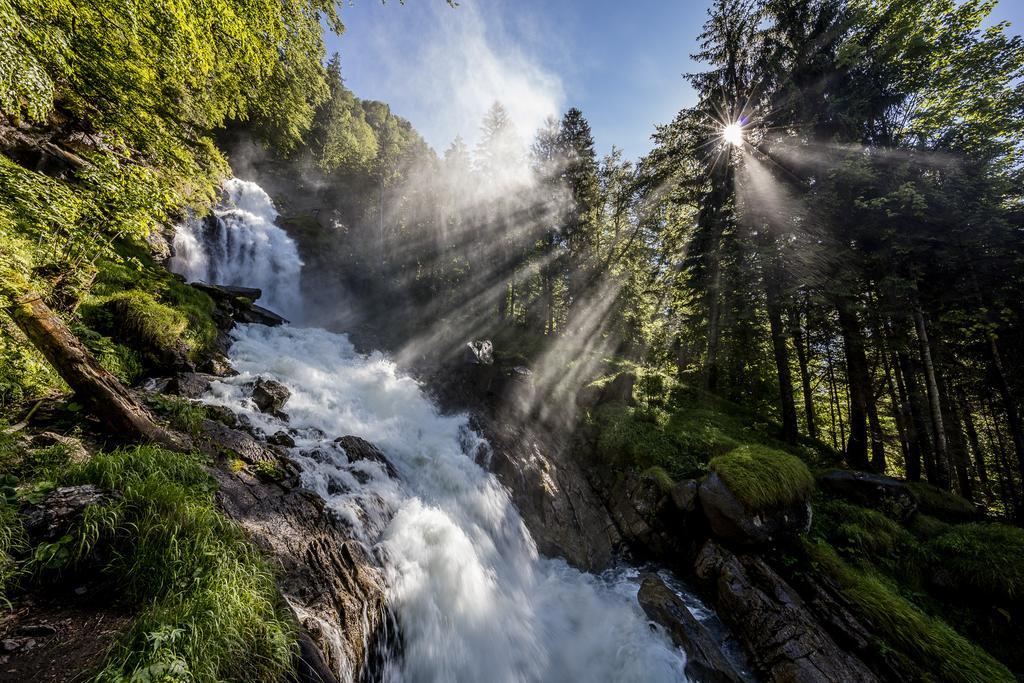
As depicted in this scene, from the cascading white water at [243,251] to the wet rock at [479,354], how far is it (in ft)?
47.8

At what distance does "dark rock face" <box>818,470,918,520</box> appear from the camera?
307 inches

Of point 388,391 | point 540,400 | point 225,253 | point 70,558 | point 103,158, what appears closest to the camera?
point 70,558

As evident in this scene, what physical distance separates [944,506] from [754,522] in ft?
17.4

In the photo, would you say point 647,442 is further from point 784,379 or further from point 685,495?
point 784,379

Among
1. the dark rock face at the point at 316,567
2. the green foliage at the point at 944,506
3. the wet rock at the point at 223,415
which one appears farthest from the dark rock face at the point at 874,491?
the wet rock at the point at 223,415

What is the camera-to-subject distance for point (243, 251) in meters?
22.9

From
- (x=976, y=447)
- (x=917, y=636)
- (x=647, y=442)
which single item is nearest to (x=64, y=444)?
(x=917, y=636)

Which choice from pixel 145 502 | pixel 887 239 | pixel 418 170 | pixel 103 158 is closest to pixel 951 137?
pixel 887 239

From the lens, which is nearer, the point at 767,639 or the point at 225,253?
the point at 767,639

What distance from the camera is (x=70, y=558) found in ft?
8.95

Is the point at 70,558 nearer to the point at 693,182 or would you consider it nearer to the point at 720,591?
the point at 720,591

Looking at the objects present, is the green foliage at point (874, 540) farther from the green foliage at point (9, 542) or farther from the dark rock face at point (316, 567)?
the green foliage at point (9, 542)

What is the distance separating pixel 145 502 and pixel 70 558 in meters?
0.54

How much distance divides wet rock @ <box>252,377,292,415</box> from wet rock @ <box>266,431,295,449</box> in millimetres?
1526
